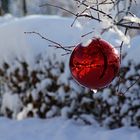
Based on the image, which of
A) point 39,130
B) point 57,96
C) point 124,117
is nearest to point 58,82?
point 57,96

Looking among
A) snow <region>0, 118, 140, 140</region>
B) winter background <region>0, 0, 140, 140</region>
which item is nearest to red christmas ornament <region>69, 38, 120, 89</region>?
winter background <region>0, 0, 140, 140</region>

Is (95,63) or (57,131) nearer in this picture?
(95,63)

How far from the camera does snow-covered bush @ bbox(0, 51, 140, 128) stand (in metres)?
6.49

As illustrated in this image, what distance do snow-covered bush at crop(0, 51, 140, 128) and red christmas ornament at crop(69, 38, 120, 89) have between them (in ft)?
12.2

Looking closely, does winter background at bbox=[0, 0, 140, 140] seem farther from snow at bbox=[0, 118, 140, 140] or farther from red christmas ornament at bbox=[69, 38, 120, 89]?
red christmas ornament at bbox=[69, 38, 120, 89]

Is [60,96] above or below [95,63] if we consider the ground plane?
below

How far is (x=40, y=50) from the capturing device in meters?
7.69

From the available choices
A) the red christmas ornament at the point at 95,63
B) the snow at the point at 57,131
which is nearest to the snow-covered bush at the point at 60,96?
the snow at the point at 57,131

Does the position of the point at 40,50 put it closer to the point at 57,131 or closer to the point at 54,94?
the point at 54,94

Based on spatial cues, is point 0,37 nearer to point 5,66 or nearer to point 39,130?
point 5,66

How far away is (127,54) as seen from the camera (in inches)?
261

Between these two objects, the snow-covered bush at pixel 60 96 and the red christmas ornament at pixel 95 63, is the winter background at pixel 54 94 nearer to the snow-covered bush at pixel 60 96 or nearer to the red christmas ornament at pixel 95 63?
the snow-covered bush at pixel 60 96

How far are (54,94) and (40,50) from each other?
72 centimetres

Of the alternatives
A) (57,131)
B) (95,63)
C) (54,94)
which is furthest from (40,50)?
(95,63)
